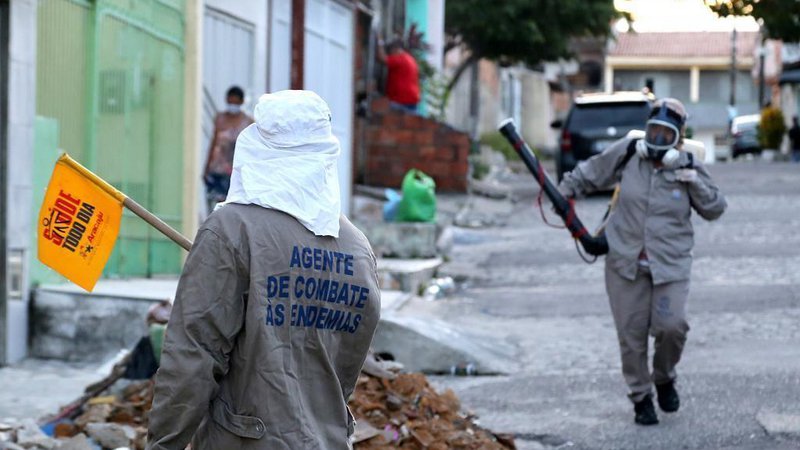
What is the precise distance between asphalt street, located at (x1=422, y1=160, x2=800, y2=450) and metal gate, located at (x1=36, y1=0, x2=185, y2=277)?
2.45 metres

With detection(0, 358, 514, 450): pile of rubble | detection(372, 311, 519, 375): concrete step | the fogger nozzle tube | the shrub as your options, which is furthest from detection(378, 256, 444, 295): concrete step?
the shrub

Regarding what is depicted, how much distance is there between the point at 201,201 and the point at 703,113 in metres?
60.8

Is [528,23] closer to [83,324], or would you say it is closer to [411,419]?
[83,324]

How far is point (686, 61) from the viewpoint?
7388 centimetres

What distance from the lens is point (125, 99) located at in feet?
38.8

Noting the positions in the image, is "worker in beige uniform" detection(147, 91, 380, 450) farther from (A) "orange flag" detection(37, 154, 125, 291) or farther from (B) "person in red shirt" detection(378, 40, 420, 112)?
(B) "person in red shirt" detection(378, 40, 420, 112)

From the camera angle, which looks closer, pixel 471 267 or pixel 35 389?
pixel 35 389

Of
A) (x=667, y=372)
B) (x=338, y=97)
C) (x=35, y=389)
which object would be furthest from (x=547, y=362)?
(x=338, y=97)

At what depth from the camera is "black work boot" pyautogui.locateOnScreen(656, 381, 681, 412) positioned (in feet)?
27.1

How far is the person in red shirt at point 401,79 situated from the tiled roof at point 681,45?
5182 centimetres

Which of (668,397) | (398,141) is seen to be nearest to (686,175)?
(668,397)

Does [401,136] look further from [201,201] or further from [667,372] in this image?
[667,372]

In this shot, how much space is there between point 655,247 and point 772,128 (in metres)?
37.5

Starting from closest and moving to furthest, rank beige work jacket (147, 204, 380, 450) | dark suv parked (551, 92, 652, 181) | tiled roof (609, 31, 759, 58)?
beige work jacket (147, 204, 380, 450) → dark suv parked (551, 92, 652, 181) → tiled roof (609, 31, 759, 58)
